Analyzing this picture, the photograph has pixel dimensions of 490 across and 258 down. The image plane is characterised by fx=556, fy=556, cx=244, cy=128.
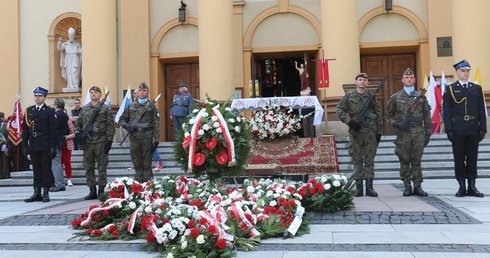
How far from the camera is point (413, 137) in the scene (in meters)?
8.59

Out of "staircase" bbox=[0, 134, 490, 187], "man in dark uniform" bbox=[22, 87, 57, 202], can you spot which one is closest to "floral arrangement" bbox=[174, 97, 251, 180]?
"man in dark uniform" bbox=[22, 87, 57, 202]

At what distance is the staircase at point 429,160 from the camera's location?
11766mm

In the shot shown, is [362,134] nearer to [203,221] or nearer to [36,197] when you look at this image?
[203,221]

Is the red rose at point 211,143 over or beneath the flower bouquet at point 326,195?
over

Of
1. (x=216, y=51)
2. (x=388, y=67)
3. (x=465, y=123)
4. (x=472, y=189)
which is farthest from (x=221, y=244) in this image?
(x=388, y=67)

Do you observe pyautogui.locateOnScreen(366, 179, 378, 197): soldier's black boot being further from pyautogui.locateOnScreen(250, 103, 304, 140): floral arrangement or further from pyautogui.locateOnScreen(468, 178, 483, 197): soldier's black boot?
pyautogui.locateOnScreen(250, 103, 304, 140): floral arrangement

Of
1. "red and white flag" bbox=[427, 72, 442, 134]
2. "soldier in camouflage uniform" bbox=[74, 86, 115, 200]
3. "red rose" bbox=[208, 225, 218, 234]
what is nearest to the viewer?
"red rose" bbox=[208, 225, 218, 234]

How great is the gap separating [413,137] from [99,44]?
10.7 metres

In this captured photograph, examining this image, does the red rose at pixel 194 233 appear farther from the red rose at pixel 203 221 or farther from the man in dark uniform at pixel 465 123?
the man in dark uniform at pixel 465 123

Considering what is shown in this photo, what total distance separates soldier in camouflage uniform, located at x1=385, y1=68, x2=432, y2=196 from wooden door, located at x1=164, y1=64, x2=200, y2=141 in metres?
10.6

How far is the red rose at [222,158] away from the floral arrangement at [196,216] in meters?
0.34

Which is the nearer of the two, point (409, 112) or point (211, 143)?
point (211, 143)

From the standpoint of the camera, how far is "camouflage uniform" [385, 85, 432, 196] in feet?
28.2

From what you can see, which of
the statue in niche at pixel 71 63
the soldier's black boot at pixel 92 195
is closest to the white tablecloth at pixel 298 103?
the soldier's black boot at pixel 92 195
